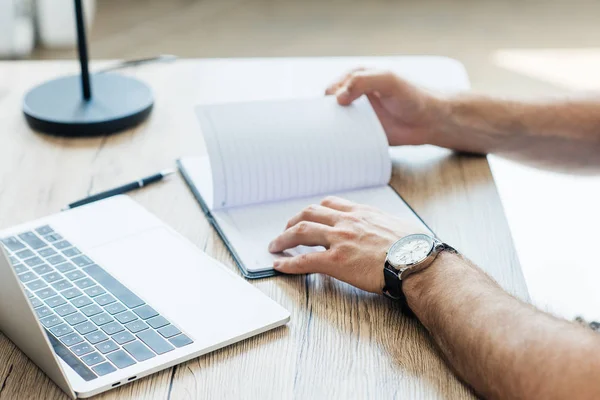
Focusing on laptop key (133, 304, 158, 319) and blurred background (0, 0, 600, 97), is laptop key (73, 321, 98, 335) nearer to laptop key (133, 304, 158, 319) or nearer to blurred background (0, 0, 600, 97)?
laptop key (133, 304, 158, 319)

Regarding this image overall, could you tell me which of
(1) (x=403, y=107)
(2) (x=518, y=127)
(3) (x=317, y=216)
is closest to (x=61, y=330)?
(3) (x=317, y=216)

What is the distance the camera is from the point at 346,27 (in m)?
3.82

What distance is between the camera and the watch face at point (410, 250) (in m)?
0.94

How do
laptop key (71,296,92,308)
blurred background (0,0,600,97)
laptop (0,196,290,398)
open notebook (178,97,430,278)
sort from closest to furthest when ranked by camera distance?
1. laptop (0,196,290,398)
2. laptop key (71,296,92,308)
3. open notebook (178,97,430,278)
4. blurred background (0,0,600,97)

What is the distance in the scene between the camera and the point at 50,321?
85 cm

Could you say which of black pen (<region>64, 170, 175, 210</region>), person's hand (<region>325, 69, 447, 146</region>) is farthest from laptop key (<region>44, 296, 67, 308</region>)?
person's hand (<region>325, 69, 447, 146</region>)

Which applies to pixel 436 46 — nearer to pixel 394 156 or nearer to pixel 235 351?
pixel 394 156

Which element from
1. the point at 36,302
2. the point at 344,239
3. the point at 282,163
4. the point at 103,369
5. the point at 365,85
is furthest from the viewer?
the point at 365,85

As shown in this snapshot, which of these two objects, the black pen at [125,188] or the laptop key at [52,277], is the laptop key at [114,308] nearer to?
the laptop key at [52,277]

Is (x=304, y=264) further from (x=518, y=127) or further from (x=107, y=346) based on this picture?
(x=518, y=127)

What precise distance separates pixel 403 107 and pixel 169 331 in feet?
2.03

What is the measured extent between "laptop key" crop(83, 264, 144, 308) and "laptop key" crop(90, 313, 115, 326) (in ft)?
0.09

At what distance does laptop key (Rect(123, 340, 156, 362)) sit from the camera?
80cm

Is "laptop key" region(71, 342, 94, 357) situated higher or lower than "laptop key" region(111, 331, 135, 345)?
lower
